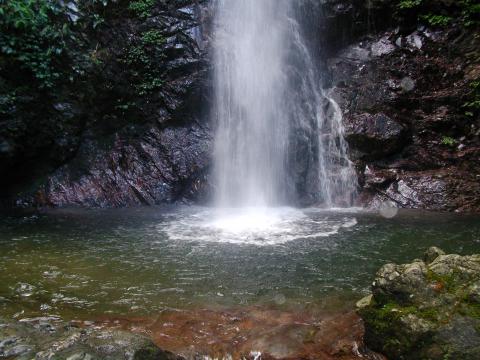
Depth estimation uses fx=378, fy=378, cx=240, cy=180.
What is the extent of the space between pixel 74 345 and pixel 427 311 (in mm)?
2950

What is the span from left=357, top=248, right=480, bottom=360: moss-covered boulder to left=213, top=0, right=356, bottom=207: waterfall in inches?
318

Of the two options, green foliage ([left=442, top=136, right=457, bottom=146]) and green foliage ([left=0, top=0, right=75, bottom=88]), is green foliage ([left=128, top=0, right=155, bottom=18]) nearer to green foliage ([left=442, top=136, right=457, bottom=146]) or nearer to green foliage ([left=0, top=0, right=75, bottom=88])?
green foliage ([left=0, top=0, right=75, bottom=88])

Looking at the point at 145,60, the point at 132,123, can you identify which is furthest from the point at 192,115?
the point at 145,60

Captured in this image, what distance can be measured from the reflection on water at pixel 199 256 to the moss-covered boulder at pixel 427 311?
3.56ft

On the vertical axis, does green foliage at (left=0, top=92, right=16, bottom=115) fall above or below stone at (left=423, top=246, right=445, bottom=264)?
above

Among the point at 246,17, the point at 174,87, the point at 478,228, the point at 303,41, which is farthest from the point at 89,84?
the point at 478,228

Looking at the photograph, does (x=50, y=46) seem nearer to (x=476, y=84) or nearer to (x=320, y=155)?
(x=320, y=155)

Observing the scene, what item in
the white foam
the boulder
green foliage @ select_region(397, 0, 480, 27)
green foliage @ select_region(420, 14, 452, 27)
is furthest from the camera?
green foliage @ select_region(420, 14, 452, 27)

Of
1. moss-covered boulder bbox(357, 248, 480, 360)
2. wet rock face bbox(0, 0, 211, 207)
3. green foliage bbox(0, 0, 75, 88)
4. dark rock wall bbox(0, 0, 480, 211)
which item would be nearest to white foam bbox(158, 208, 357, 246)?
dark rock wall bbox(0, 0, 480, 211)

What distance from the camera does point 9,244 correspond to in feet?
22.9

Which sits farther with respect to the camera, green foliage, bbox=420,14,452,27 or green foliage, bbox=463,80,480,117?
green foliage, bbox=420,14,452,27

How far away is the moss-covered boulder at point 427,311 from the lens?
10.3 feet

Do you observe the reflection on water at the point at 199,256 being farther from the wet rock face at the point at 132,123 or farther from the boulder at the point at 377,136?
the boulder at the point at 377,136

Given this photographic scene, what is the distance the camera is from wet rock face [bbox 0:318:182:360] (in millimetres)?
2754
